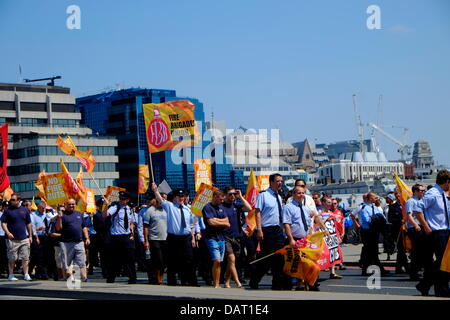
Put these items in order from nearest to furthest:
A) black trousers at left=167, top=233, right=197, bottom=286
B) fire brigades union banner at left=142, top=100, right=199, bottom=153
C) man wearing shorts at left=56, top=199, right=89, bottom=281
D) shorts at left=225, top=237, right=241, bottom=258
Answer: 1. shorts at left=225, top=237, right=241, bottom=258
2. black trousers at left=167, top=233, right=197, bottom=286
3. man wearing shorts at left=56, top=199, right=89, bottom=281
4. fire brigades union banner at left=142, top=100, right=199, bottom=153

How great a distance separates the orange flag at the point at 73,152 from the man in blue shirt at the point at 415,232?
1482 cm

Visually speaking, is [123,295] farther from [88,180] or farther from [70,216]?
[88,180]

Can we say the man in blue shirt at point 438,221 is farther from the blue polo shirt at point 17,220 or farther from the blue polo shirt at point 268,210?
the blue polo shirt at point 17,220

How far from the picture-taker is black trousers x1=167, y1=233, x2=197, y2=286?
1788cm

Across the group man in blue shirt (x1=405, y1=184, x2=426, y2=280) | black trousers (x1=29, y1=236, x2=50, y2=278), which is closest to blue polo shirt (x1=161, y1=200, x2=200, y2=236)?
man in blue shirt (x1=405, y1=184, x2=426, y2=280)

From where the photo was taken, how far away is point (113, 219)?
19.6m

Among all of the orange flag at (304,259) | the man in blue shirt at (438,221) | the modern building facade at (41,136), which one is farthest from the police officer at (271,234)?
the modern building facade at (41,136)

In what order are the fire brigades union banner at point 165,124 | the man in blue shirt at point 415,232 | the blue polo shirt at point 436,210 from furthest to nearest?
1. the fire brigades union banner at point 165,124
2. the man in blue shirt at point 415,232
3. the blue polo shirt at point 436,210

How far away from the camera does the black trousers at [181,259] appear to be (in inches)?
704

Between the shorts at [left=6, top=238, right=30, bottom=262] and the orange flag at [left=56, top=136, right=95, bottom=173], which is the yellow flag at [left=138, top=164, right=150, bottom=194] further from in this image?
the shorts at [left=6, top=238, right=30, bottom=262]

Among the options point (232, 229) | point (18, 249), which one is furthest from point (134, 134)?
point (232, 229)

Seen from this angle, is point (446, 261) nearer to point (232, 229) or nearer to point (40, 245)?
point (232, 229)

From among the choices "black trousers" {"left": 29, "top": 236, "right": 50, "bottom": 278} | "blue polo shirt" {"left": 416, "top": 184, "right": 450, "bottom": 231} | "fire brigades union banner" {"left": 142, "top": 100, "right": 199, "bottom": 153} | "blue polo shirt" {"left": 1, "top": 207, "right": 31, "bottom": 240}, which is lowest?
"black trousers" {"left": 29, "top": 236, "right": 50, "bottom": 278}

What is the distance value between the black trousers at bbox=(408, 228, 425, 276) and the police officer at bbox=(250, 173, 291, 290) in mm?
2156
